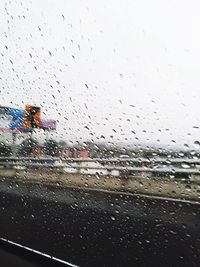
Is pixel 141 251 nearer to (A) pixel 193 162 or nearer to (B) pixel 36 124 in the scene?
(A) pixel 193 162

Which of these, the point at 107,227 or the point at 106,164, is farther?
the point at 107,227

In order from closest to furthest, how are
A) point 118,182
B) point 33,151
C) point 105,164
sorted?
point 105,164
point 118,182
point 33,151

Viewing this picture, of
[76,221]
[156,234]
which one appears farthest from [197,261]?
[76,221]

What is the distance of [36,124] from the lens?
355 centimetres

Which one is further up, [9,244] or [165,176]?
[165,176]

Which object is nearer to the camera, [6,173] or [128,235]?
[128,235]

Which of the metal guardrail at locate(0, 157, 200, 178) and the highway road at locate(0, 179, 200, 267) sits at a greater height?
the metal guardrail at locate(0, 157, 200, 178)

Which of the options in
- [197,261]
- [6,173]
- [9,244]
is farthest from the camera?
[6,173]

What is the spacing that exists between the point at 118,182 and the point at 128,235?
16.2 inches

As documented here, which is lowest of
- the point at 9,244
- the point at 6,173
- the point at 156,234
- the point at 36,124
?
the point at 9,244

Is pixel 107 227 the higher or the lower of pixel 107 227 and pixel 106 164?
the lower

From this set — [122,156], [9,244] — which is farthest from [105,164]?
[9,244]

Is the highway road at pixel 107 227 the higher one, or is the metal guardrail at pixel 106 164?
the metal guardrail at pixel 106 164

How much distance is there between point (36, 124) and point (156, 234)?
1296mm
